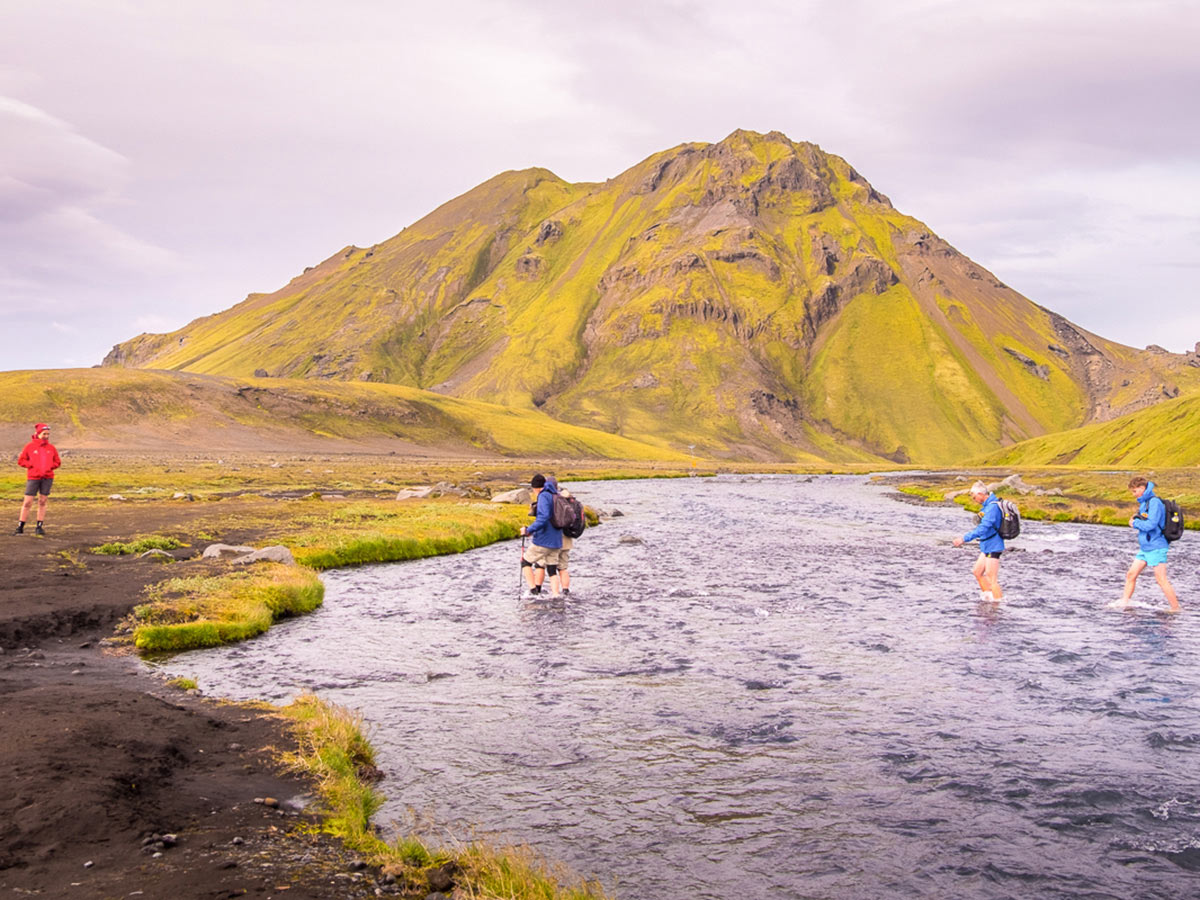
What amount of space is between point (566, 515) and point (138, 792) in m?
18.3

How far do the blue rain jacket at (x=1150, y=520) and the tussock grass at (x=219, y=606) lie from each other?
87.8 ft

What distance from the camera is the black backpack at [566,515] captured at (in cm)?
2858

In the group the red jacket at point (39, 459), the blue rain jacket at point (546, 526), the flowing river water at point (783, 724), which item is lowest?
the flowing river water at point (783, 724)

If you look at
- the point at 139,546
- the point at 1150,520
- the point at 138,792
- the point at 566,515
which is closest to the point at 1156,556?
the point at 1150,520

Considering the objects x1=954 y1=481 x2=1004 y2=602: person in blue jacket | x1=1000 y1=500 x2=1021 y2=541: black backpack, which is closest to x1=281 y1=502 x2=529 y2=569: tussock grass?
x1=954 y1=481 x2=1004 y2=602: person in blue jacket

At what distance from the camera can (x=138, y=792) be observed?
36.3 ft

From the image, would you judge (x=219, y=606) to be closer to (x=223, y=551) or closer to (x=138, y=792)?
(x=223, y=551)

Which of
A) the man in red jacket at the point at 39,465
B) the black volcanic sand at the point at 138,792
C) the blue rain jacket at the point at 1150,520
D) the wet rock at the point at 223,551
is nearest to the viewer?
the black volcanic sand at the point at 138,792

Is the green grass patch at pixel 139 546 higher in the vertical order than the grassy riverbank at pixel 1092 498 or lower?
lower

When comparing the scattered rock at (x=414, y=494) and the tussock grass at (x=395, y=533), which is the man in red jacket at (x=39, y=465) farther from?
the scattered rock at (x=414, y=494)

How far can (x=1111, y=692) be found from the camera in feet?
60.0

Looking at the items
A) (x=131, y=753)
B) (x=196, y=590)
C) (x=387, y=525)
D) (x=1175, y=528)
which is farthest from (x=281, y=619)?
(x=1175, y=528)

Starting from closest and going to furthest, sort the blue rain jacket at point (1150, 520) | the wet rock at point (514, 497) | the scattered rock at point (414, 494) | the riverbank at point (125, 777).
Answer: the riverbank at point (125, 777), the blue rain jacket at point (1150, 520), the wet rock at point (514, 497), the scattered rock at point (414, 494)

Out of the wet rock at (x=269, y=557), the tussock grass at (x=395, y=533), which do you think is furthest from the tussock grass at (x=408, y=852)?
the tussock grass at (x=395, y=533)
